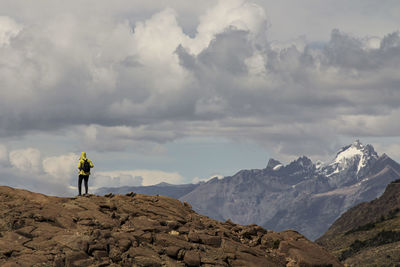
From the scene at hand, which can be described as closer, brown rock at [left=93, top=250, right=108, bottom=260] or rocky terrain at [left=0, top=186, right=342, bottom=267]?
brown rock at [left=93, top=250, right=108, bottom=260]

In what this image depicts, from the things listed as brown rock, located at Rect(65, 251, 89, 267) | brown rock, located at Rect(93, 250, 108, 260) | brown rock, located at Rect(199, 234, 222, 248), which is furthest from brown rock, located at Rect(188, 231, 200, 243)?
brown rock, located at Rect(65, 251, 89, 267)

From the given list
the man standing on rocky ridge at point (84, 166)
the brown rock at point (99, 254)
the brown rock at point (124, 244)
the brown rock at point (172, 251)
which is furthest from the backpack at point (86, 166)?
the brown rock at point (172, 251)

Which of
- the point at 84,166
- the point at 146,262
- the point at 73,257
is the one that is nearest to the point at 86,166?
the point at 84,166

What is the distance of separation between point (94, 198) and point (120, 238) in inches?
359

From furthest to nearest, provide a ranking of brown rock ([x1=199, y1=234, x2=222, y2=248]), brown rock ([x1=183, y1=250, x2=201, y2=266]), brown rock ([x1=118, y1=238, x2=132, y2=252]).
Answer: brown rock ([x1=199, y1=234, x2=222, y2=248]) → brown rock ([x1=183, y1=250, x2=201, y2=266]) → brown rock ([x1=118, y1=238, x2=132, y2=252])

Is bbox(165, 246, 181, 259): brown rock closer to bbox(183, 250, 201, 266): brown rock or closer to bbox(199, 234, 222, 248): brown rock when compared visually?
bbox(183, 250, 201, 266): brown rock

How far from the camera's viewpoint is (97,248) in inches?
1567

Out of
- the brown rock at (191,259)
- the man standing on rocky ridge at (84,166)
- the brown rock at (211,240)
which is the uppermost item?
the man standing on rocky ridge at (84,166)

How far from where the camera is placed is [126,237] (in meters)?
41.5

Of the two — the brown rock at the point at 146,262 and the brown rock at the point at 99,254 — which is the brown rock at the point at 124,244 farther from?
the brown rock at the point at 146,262

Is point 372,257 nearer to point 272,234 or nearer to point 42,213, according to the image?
point 272,234

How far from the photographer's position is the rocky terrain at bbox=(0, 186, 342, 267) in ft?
129

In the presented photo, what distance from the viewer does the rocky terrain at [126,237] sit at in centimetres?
3934

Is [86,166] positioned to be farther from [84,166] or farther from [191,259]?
[191,259]
